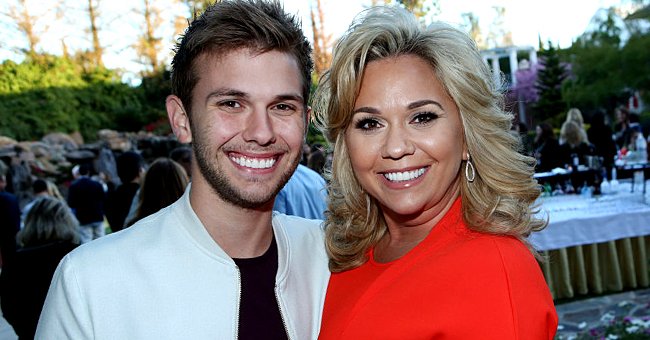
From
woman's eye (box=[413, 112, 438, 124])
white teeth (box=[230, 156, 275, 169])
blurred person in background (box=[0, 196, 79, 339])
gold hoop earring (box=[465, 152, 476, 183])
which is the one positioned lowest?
blurred person in background (box=[0, 196, 79, 339])

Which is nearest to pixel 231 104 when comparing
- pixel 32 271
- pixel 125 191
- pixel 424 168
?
pixel 424 168

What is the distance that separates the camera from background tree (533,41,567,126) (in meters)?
32.2

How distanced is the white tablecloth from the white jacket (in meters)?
4.27

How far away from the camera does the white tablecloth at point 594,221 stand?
5.73 metres

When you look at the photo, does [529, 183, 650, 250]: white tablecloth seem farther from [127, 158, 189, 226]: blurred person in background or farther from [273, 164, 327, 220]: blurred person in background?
[127, 158, 189, 226]: blurred person in background

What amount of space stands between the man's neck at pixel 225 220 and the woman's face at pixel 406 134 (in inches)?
17.5

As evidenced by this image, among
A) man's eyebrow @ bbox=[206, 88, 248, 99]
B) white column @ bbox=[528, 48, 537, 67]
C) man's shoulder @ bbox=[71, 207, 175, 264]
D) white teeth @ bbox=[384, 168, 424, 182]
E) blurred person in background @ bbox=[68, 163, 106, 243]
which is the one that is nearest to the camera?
man's shoulder @ bbox=[71, 207, 175, 264]

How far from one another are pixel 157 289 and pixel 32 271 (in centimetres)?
231

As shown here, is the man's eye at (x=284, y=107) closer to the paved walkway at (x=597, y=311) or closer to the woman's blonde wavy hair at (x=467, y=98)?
the woman's blonde wavy hair at (x=467, y=98)

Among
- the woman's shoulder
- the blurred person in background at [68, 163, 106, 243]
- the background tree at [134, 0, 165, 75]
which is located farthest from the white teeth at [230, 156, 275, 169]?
Answer: the background tree at [134, 0, 165, 75]

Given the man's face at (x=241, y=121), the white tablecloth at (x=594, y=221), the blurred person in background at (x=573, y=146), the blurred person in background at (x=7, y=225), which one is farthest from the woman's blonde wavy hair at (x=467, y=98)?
the blurred person in background at (x=7, y=225)

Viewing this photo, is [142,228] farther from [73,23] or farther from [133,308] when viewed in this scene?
[73,23]

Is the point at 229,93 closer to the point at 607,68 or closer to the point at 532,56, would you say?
the point at 607,68

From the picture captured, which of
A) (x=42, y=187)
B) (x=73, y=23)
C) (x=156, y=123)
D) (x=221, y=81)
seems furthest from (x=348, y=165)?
(x=73, y=23)
